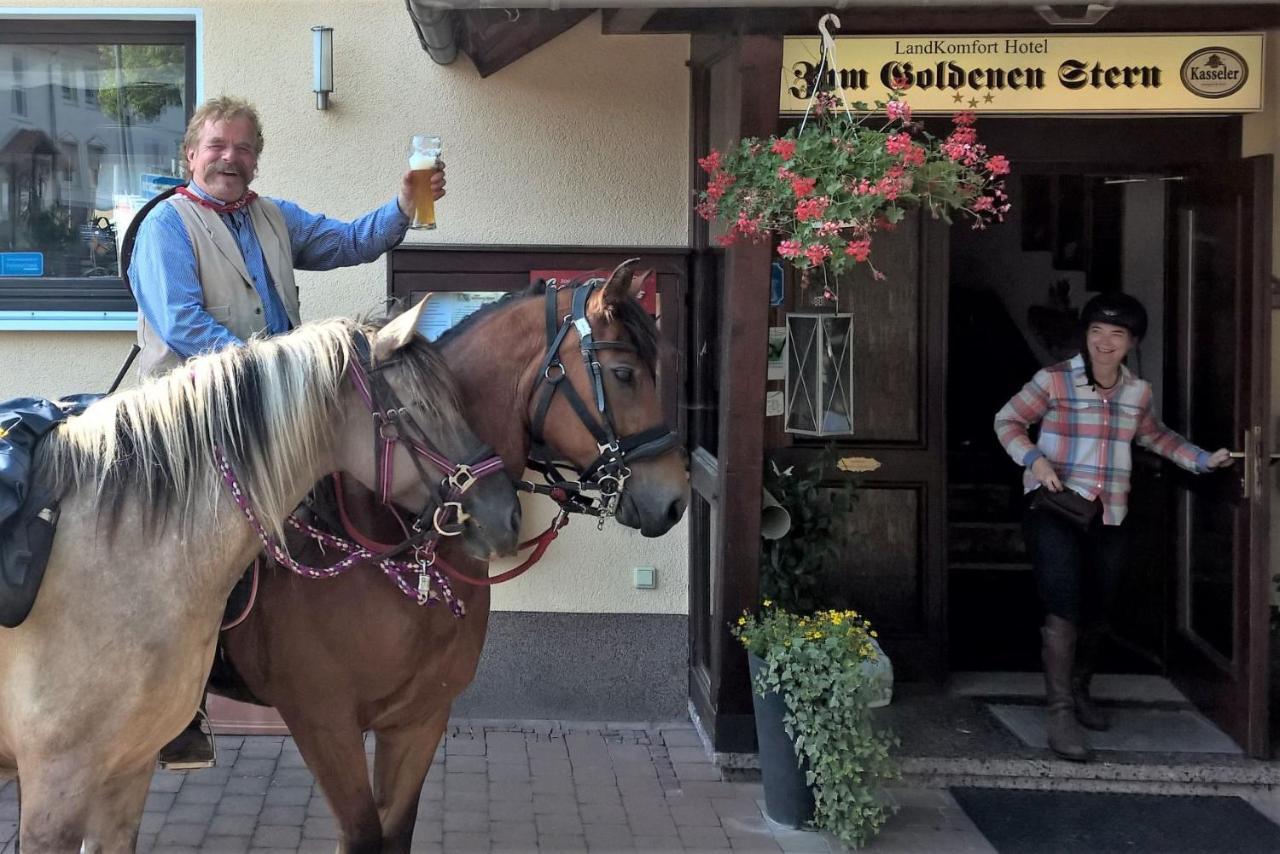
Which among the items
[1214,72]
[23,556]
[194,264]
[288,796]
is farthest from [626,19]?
[288,796]

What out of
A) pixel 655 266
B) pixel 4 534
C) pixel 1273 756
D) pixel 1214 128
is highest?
pixel 1214 128

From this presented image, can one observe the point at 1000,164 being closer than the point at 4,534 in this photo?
No

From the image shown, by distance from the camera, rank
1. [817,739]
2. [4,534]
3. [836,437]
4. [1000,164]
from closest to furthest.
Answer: [4,534] < [1000,164] < [817,739] < [836,437]

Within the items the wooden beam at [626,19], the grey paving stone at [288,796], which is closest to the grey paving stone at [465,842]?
the grey paving stone at [288,796]

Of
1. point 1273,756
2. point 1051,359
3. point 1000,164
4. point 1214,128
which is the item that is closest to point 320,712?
point 1000,164

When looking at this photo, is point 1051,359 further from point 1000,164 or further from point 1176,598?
point 1000,164

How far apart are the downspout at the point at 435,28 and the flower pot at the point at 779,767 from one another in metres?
2.49

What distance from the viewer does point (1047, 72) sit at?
496 centimetres

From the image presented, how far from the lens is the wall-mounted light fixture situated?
5469 millimetres

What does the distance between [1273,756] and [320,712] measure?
3.95 meters

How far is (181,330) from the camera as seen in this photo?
328 cm

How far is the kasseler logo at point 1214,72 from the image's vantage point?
4.97 meters

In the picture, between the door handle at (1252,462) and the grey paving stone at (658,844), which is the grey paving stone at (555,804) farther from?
the door handle at (1252,462)

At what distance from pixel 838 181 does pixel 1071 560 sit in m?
2.12
